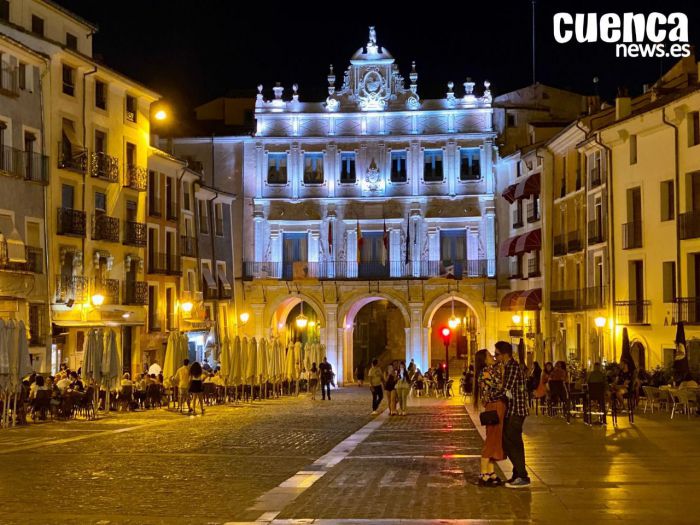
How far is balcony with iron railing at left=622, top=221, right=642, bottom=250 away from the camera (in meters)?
43.9

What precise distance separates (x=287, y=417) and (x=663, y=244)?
670 inches

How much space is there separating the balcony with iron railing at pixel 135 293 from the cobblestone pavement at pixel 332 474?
2132 centimetres

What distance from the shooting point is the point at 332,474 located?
17.0 meters

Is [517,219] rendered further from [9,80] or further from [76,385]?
[76,385]

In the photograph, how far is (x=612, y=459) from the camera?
18.5 meters

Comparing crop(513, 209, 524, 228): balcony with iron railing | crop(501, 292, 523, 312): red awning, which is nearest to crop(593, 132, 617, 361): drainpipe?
crop(501, 292, 523, 312): red awning

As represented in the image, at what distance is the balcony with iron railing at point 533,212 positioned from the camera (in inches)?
2351

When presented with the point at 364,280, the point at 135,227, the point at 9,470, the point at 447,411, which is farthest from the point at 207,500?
the point at 364,280

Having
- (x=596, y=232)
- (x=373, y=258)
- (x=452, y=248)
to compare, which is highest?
(x=452, y=248)

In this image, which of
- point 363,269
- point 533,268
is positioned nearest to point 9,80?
point 533,268

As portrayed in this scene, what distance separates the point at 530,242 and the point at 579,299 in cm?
767

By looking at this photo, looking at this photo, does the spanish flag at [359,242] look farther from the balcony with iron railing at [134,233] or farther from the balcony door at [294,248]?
the balcony with iron railing at [134,233]

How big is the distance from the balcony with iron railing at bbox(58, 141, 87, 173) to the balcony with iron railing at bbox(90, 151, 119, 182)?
2.69 feet

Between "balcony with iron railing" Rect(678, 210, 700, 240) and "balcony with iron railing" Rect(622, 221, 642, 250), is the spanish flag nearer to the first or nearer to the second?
"balcony with iron railing" Rect(622, 221, 642, 250)
